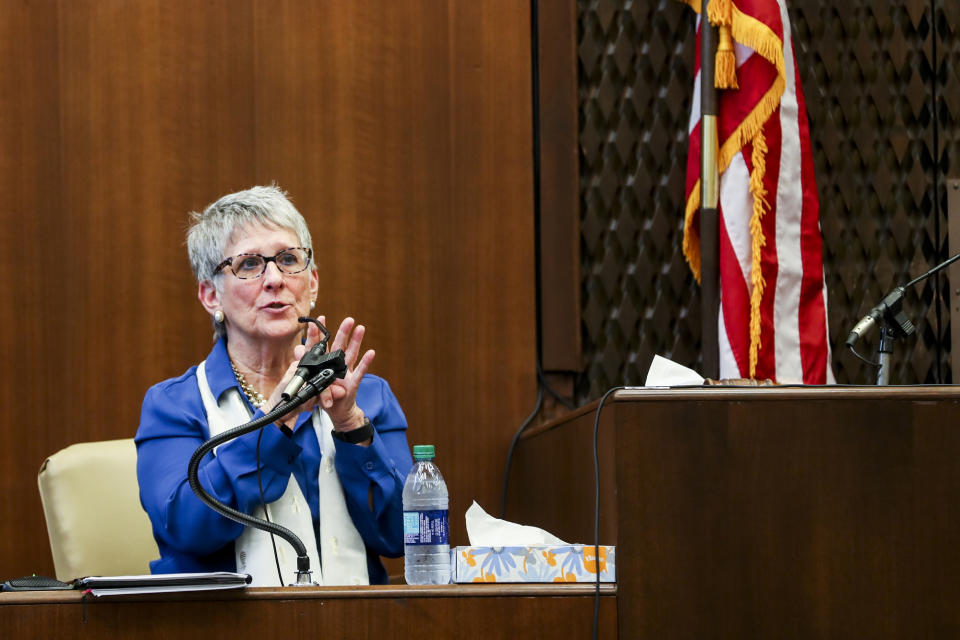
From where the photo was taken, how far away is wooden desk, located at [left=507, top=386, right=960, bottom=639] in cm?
159

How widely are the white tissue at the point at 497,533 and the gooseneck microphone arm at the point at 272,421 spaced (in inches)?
10.7

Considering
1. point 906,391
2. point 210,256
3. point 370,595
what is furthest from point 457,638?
point 210,256

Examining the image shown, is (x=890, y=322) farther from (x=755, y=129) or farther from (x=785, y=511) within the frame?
(x=755, y=129)

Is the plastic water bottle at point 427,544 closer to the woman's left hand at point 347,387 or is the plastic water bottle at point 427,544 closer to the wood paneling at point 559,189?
the woman's left hand at point 347,387

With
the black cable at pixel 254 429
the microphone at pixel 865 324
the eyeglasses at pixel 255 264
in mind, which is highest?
the eyeglasses at pixel 255 264

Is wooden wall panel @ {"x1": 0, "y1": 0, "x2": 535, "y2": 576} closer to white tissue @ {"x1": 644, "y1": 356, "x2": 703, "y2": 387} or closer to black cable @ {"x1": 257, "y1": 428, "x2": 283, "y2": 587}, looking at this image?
black cable @ {"x1": 257, "y1": 428, "x2": 283, "y2": 587}

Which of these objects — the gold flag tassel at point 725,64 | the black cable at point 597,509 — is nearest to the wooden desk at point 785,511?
the black cable at point 597,509

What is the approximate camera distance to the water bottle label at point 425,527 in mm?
1789

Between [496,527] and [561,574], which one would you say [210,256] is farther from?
[561,574]

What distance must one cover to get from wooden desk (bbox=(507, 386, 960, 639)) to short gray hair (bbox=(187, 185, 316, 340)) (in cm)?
100

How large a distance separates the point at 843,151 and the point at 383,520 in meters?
2.10

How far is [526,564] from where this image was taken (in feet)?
5.38

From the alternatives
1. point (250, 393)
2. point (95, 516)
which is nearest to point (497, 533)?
point (250, 393)

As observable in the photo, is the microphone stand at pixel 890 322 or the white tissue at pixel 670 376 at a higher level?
the microphone stand at pixel 890 322
